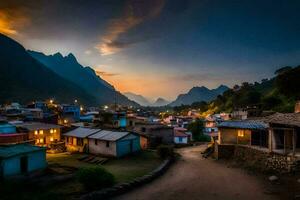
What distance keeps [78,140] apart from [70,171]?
15.4 m

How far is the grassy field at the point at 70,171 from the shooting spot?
20031 mm

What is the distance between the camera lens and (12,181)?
23.5 m

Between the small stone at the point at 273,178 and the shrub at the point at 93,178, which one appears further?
the small stone at the point at 273,178

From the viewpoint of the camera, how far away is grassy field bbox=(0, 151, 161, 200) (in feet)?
65.7

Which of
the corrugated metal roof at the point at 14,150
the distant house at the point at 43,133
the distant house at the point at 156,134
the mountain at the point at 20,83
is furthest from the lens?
the mountain at the point at 20,83

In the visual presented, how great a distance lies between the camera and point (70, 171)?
29047mm

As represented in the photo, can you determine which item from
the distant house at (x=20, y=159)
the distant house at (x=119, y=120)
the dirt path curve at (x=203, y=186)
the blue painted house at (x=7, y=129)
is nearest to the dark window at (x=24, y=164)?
the distant house at (x=20, y=159)

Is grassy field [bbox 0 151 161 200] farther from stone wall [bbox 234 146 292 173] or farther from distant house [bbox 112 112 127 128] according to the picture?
distant house [bbox 112 112 127 128]

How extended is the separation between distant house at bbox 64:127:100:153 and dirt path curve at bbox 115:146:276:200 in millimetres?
16617

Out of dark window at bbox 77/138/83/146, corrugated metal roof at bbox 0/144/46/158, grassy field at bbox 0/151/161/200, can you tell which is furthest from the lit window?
corrugated metal roof at bbox 0/144/46/158

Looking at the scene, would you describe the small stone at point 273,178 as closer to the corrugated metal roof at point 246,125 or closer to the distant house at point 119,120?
the corrugated metal roof at point 246,125

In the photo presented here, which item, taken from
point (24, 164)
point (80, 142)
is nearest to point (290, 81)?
point (80, 142)

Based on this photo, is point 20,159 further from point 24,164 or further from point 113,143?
point 113,143

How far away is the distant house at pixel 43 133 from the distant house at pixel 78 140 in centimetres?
410
